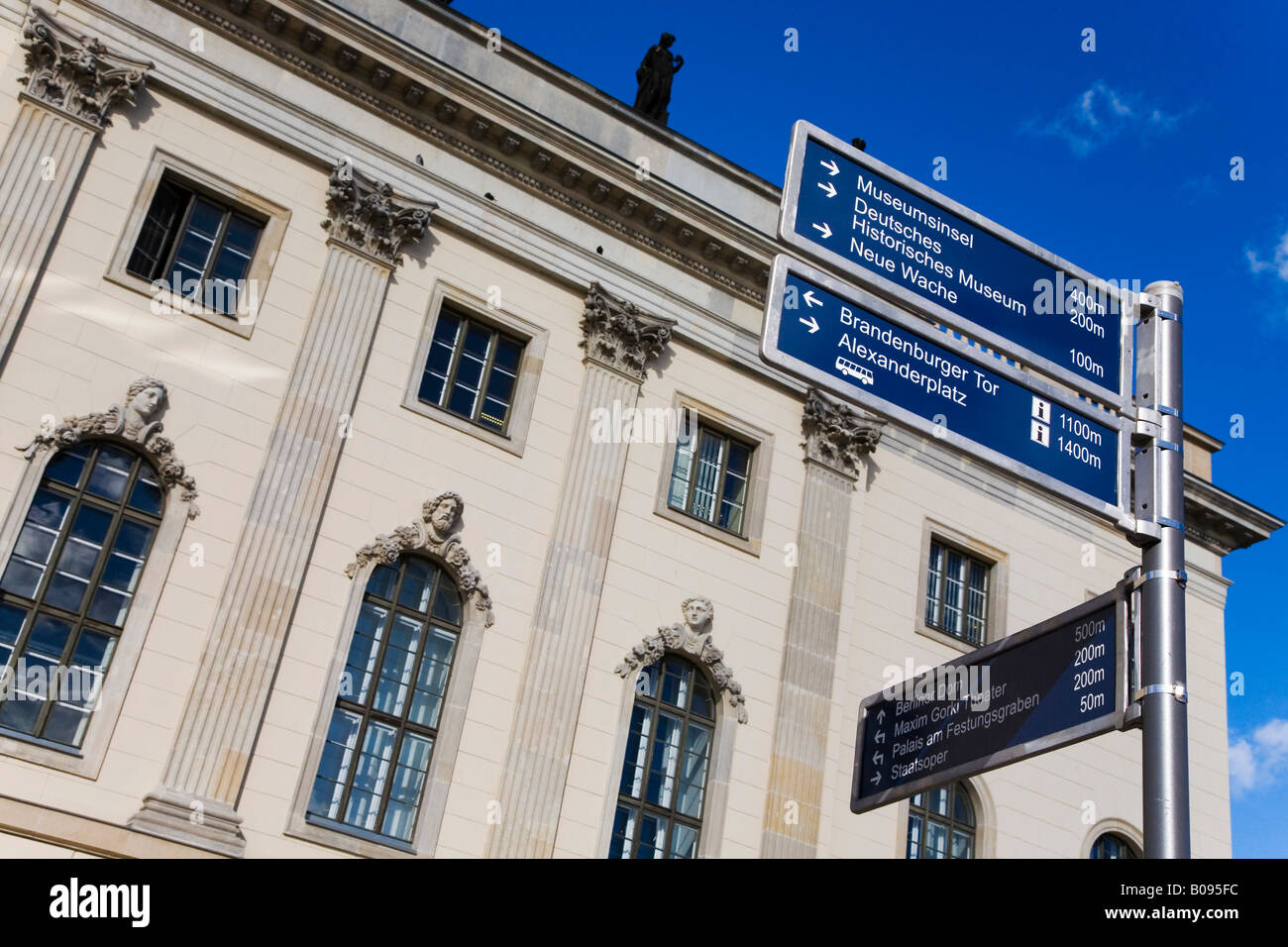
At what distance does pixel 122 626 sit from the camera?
1584 centimetres

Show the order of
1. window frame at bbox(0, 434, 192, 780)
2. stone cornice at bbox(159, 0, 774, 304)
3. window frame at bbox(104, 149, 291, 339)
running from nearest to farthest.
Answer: window frame at bbox(0, 434, 192, 780) < window frame at bbox(104, 149, 291, 339) < stone cornice at bbox(159, 0, 774, 304)

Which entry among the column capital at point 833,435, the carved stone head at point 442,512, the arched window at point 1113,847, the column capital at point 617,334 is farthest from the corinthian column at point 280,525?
the arched window at point 1113,847

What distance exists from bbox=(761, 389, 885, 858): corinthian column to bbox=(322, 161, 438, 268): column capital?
6.95 meters

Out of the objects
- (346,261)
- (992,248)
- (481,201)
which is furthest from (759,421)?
(992,248)

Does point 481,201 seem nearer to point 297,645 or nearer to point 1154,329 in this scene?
point 297,645

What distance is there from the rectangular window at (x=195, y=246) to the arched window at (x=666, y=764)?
764 centimetres

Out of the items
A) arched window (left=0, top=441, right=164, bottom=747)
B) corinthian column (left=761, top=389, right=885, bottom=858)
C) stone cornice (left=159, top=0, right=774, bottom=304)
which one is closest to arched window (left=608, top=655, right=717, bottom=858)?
corinthian column (left=761, top=389, right=885, bottom=858)

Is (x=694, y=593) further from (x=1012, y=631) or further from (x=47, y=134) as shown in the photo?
(x=47, y=134)

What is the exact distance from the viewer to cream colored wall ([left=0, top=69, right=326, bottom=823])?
611 inches

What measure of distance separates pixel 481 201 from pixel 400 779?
27.7 ft

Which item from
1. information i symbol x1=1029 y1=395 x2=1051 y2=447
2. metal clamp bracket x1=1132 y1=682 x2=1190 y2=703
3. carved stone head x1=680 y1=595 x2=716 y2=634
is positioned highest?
carved stone head x1=680 y1=595 x2=716 y2=634

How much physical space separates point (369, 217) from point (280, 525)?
4.67 metres

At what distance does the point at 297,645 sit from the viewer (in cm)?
1677

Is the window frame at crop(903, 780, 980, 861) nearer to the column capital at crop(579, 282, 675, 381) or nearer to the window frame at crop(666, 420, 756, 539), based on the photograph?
the window frame at crop(666, 420, 756, 539)
